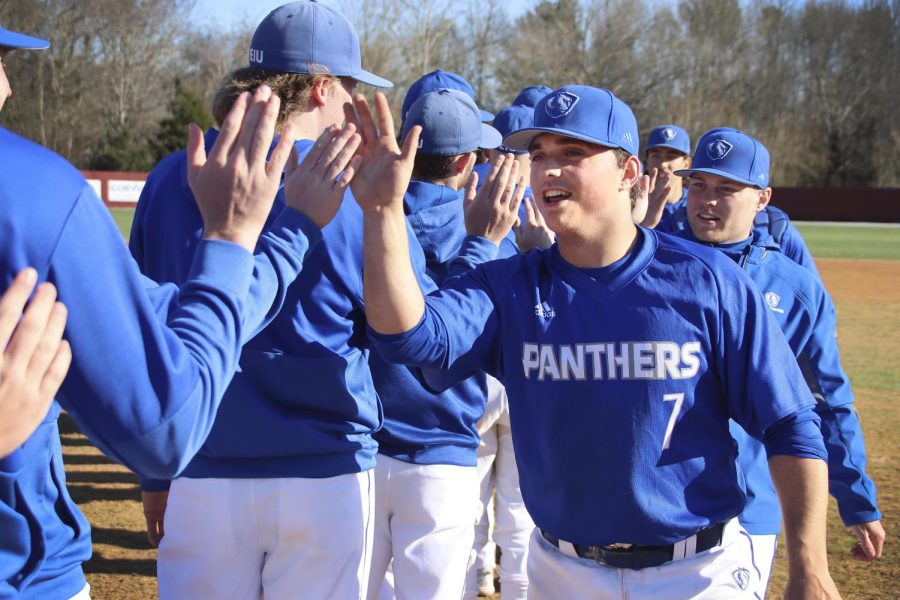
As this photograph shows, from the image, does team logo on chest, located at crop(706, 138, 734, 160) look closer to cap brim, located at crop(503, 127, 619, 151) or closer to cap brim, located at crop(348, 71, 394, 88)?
cap brim, located at crop(503, 127, 619, 151)

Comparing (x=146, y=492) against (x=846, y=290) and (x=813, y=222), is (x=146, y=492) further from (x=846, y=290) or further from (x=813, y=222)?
(x=813, y=222)

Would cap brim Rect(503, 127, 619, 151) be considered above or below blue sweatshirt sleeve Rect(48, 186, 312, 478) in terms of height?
above

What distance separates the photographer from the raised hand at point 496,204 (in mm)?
3426

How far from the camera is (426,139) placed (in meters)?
4.18

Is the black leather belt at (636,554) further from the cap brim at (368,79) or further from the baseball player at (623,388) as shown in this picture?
the cap brim at (368,79)

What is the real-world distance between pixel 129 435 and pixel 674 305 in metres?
1.75

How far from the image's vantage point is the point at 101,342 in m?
1.57

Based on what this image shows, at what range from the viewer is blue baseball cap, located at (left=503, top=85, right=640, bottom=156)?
121 inches

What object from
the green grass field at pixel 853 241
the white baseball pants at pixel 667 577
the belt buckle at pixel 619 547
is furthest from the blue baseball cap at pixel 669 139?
the green grass field at pixel 853 241

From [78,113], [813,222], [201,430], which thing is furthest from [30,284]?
[78,113]

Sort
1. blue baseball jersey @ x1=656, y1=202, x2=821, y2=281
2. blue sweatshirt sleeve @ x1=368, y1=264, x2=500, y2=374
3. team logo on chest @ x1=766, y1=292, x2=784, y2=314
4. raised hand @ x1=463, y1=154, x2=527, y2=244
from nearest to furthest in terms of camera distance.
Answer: blue sweatshirt sleeve @ x1=368, y1=264, x2=500, y2=374 → raised hand @ x1=463, y1=154, x2=527, y2=244 → team logo on chest @ x1=766, y1=292, x2=784, y2=314 → blue baseball jersey @ x1=656, y1=202, x2=821, y2=281

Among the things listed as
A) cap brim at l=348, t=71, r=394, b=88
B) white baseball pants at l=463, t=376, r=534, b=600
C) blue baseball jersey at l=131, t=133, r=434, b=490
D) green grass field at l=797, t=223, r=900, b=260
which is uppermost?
cap brim at l=348, t=71, r=394, b=88

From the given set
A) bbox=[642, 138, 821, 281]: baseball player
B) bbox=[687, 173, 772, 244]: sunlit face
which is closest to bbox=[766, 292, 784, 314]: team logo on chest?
bbox=[687, 173, 772, 244]: sunlit face

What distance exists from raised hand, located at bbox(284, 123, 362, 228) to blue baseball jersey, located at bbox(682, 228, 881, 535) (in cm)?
192
